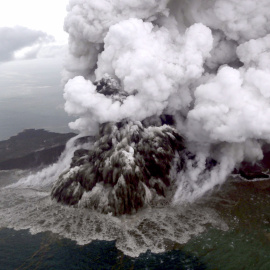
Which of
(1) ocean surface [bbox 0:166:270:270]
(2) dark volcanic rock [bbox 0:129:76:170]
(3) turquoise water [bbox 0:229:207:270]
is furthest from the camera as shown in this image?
(2) dark volcanic rock [bbox 0:129:76:170]

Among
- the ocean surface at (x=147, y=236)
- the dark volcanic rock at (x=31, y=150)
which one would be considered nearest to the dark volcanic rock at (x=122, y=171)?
the ocean surface at (x=147, y=236)

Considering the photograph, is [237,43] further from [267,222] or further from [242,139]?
[267,222]

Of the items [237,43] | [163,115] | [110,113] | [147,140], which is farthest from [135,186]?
[237,43]

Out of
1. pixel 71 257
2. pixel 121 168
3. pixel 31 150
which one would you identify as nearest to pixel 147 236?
pixel 71 257

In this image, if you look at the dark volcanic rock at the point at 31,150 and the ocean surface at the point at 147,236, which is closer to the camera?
the ocean surface at the point at 147,236

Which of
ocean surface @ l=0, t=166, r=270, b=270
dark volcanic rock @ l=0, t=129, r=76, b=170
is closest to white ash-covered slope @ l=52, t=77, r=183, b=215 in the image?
ocean surface @ l=0, t=166, r=270, b=270

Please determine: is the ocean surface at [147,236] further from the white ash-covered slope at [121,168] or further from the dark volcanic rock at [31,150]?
the dark volcanic rock at [31,150]

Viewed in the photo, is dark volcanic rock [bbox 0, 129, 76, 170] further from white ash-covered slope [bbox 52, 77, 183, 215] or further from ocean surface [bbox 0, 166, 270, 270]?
ocean surface [bbox 0, 166, 270, 270]
